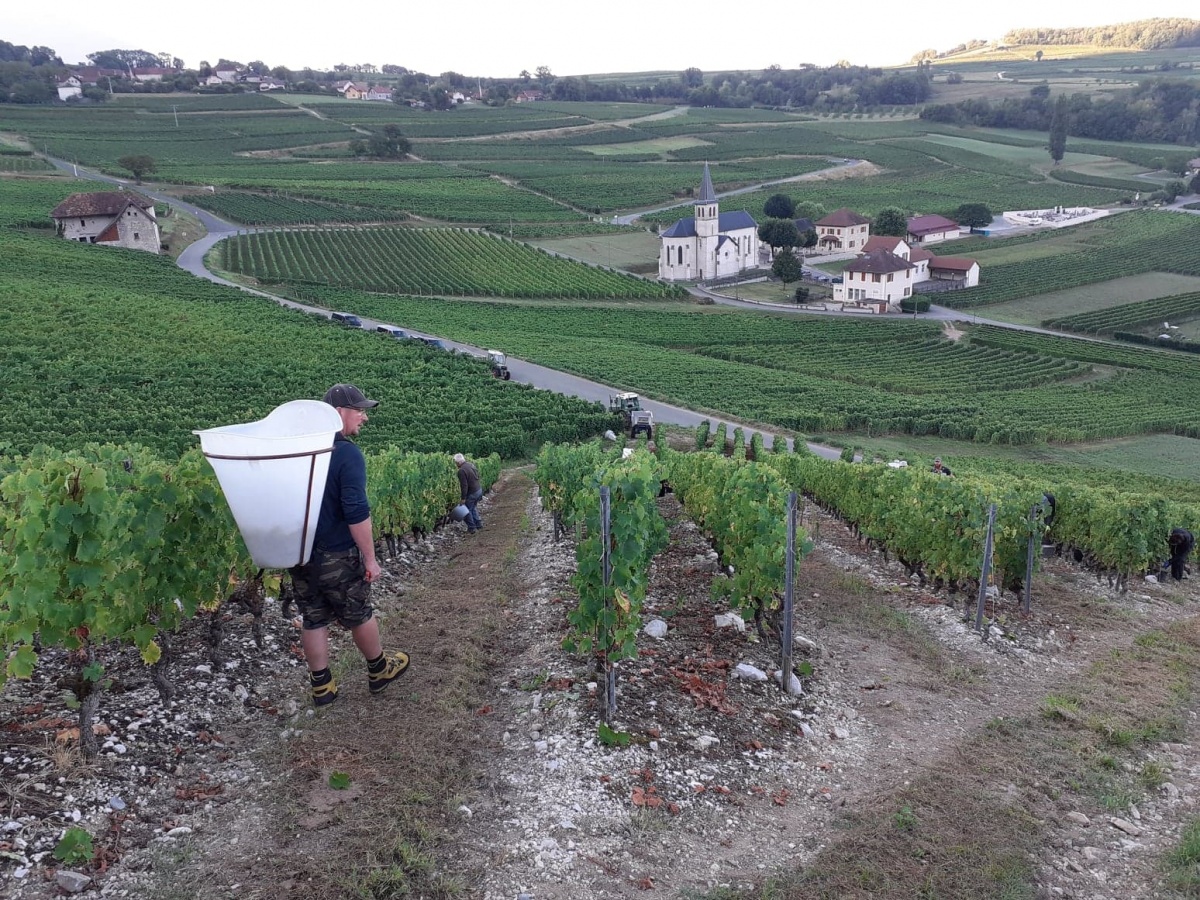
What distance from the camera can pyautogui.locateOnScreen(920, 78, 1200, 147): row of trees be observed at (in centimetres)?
15988

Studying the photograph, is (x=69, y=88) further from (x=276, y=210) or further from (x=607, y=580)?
(x=607, y=580)

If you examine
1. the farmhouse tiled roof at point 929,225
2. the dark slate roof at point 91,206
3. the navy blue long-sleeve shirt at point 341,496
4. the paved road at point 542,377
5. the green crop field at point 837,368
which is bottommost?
the green crop field at point 837,368

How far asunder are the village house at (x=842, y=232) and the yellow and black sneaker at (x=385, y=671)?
98618 mm

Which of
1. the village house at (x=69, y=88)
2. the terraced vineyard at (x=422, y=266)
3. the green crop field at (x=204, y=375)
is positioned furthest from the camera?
the village house at (x=69, y=88)

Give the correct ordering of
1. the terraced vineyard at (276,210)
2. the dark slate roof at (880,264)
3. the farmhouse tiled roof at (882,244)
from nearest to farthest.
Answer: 1. the dark slate roof at (880,264)
2. the farmhouse tiled roof at (882,244)
3. the terraced vineyard at (276,210)

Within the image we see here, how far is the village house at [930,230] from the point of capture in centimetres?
10419

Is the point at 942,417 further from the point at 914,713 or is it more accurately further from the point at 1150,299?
the point at 1150,299

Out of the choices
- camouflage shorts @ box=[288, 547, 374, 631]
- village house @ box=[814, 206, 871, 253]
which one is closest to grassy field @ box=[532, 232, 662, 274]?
village house @ box=[814, 206, 871, 253]

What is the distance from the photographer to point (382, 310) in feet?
214

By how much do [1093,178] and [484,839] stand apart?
15296 centimetres

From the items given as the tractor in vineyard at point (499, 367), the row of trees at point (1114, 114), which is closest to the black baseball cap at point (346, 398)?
the tractor in vineyard at point (499, 367)

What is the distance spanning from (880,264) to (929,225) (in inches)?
1133

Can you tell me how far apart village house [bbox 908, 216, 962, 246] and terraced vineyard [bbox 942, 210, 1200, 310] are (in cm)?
1280

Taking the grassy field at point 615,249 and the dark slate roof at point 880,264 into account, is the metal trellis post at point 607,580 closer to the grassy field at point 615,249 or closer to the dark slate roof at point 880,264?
the dark slate roof at point 880,264
